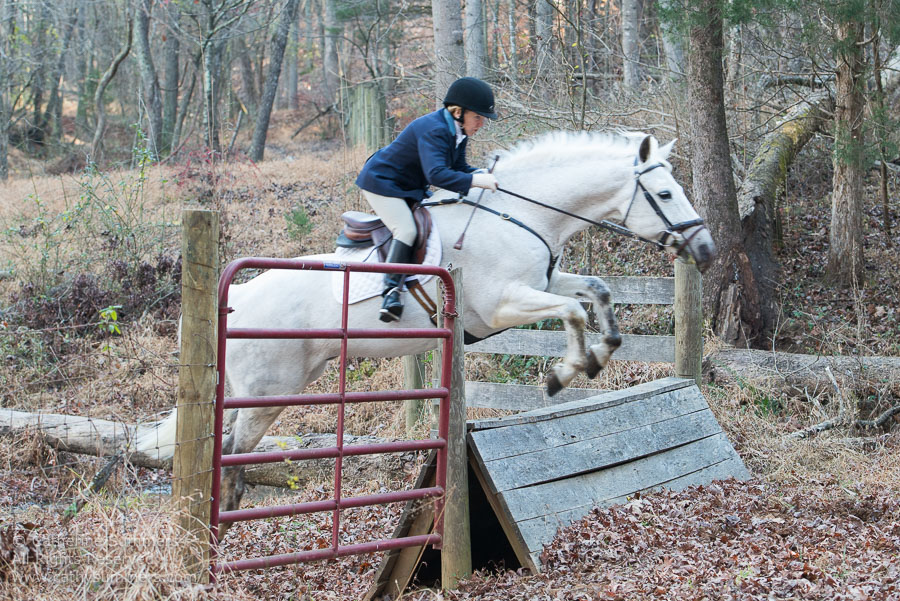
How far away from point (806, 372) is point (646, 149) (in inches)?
136

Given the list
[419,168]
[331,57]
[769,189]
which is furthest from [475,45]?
[331,57]

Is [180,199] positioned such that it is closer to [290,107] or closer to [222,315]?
[222,315]

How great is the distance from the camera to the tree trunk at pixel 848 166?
9438 mm

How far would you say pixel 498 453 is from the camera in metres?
4.51

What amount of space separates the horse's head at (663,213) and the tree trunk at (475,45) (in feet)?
22.2

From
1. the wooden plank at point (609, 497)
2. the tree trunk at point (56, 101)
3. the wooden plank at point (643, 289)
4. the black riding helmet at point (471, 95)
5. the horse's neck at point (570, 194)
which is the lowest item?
the wooden plank at point (609, 497)

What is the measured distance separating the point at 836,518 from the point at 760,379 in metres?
2.81

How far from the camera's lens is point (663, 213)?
16.8 ft

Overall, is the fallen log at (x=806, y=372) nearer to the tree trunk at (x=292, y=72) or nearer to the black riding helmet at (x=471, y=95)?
the black riding helmet at (x=471, y=95)

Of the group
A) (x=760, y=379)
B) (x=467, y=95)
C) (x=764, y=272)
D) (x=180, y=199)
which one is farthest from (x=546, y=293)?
(x=180, y=199)

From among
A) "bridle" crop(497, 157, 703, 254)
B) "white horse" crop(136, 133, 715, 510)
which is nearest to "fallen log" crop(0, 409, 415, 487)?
"white horse" crop(136, 133, 715, 510)

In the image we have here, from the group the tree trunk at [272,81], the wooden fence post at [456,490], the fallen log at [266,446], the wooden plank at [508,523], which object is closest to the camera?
the wooden plank at [508,523]

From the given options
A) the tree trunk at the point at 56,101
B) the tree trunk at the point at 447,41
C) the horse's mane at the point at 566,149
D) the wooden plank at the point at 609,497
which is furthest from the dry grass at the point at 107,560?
the tree trunk at the point at 56,101

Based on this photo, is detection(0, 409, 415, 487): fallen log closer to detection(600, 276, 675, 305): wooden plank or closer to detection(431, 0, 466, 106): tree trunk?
detection(600, 276, 675, 305): wooden plank
